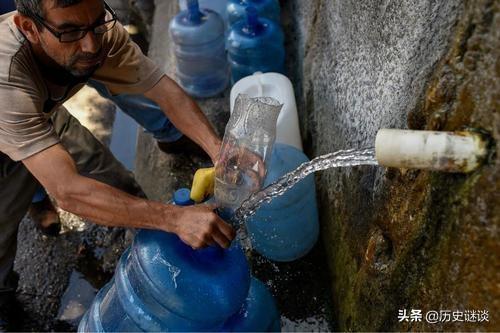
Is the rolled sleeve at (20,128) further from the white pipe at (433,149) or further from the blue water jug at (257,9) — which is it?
the blue water jug at (257,9)

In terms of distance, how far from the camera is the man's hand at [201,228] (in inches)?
69.7

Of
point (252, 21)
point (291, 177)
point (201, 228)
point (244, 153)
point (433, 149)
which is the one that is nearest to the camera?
point (433, 149)

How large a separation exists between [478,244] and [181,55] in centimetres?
325

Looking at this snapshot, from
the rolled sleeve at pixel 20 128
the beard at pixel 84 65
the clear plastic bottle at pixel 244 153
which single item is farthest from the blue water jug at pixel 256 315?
the beard at pixel 84 65

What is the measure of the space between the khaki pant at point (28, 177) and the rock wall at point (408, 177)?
4.36 ft

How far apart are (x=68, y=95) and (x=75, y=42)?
565 mm

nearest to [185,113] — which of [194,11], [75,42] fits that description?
[75,42]

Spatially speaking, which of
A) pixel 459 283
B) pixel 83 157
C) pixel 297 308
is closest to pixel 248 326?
pixel 297 308

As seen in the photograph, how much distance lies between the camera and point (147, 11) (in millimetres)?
5391

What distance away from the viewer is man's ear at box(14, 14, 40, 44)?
2.06 meters

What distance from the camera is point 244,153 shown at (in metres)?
2.17

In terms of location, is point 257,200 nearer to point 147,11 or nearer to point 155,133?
point 155,133

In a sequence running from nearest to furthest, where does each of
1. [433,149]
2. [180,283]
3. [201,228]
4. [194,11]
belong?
[433,149] → [201,228] → [180,283] → [194,11]

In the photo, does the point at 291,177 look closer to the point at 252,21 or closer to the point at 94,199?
the point at 94,199
